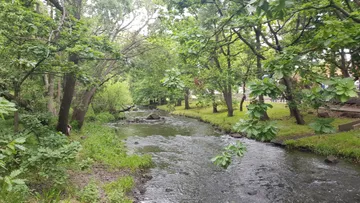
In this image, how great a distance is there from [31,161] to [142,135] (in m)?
14.1

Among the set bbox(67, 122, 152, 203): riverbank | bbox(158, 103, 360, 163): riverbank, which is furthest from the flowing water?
bbox(158, 103, 360, 163): riverbank

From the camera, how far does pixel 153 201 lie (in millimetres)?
8102

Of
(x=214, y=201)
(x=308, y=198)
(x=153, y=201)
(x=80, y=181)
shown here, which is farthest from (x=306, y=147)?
(x=80, y=181)

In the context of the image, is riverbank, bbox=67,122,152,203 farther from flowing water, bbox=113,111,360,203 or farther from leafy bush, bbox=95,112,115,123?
leafy bush, bbox=95,112,115,123

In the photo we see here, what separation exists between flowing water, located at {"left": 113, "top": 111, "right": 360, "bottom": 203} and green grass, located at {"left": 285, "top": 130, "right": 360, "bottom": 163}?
696 mm

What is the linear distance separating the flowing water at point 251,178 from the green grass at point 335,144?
0.70m

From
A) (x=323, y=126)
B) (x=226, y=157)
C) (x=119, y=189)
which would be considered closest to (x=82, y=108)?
(x=119, y=189)

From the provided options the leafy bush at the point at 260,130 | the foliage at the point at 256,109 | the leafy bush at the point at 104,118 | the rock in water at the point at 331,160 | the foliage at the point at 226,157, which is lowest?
the rock in water at the point at 331,160

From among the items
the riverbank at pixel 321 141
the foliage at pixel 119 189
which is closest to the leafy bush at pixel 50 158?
the foliage at pixel 119 189

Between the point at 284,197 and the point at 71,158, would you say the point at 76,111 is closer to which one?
the point at 71,158

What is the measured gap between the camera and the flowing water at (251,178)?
8.28m

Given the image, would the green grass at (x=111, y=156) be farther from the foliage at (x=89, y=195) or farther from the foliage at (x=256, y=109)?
the foliage at (x=256, y=109)

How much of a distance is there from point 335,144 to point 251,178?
227 inches

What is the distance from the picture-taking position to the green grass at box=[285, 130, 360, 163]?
37.8 ft
